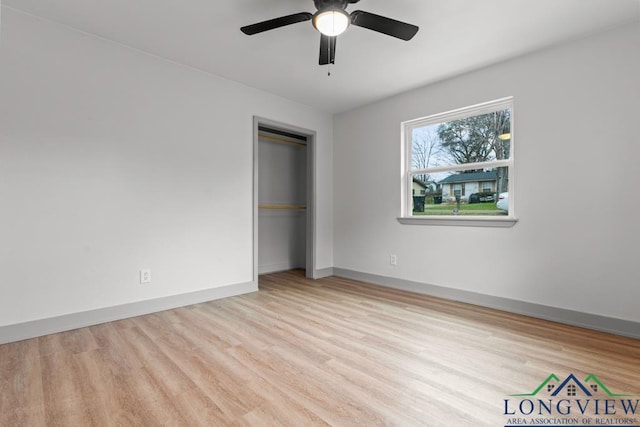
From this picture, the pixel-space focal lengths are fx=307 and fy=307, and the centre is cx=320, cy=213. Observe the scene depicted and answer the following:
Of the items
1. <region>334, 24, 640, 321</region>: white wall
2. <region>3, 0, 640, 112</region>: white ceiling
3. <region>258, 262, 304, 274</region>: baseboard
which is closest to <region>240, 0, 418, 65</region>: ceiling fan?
<region>3, 0, 640, 112</region>: white ceiling

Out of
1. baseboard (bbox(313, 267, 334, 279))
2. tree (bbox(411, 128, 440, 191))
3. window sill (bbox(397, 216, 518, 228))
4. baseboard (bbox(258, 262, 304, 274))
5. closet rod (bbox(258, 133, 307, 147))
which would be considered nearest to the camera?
window sill (bbox(397, 216, 518, 228))

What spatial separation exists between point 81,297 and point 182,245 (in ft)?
3.03

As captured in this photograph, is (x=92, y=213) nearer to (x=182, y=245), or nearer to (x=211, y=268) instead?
(x=182, y=245)

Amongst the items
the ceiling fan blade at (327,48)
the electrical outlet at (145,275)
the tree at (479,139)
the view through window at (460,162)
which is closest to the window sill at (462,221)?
the view through window at (460,162)

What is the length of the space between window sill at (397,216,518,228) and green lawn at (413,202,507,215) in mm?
127

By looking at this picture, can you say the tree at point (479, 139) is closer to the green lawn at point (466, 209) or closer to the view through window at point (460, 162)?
the view through window at point (460, 162)

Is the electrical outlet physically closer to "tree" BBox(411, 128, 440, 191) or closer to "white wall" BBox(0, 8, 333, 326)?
"white wall" BBox(0, 8, 333, 326)

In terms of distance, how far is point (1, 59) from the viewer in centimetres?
230

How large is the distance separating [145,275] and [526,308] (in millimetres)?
3666

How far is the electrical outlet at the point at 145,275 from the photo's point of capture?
9.62 feet

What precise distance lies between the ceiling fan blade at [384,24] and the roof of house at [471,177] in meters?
1.85

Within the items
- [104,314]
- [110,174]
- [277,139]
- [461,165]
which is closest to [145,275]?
[104,314]

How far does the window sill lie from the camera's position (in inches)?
122

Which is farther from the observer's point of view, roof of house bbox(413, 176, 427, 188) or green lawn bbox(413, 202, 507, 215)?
roof of house bbox(413, 176, 427, 188)
